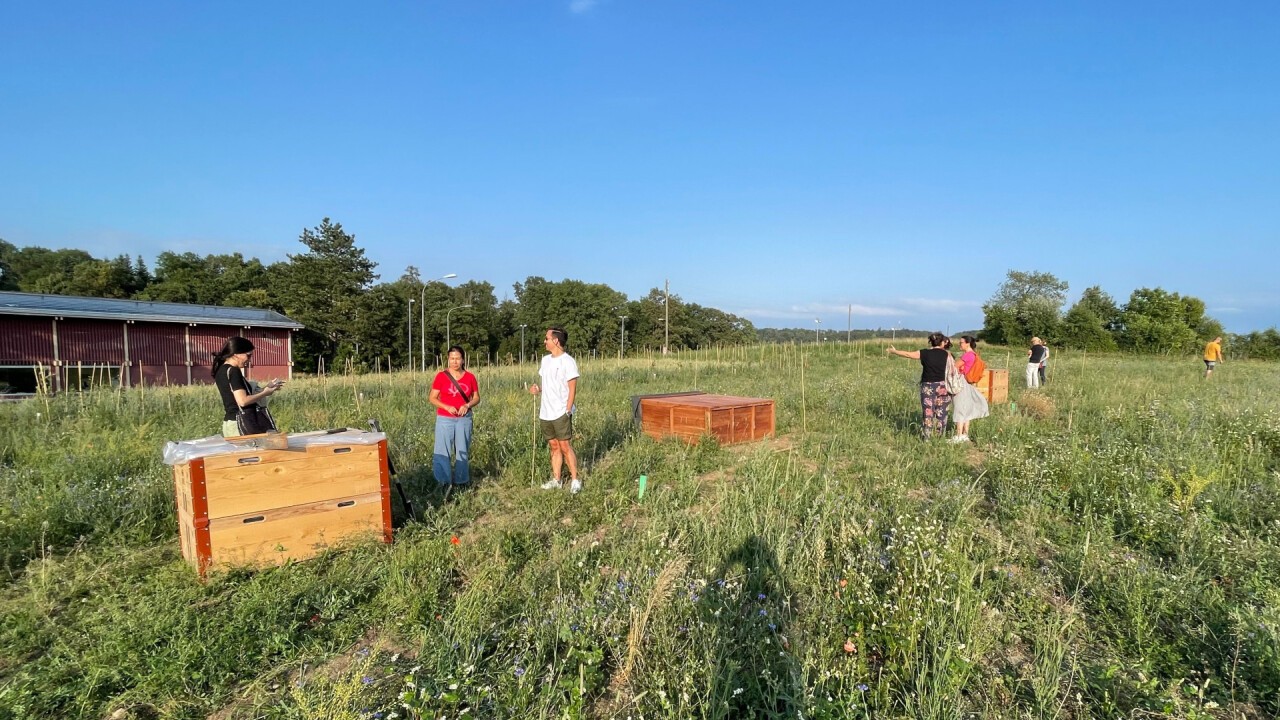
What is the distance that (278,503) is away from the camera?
4.14m

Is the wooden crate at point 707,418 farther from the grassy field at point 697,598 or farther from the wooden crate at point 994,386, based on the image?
the wooden crate at point 994,386

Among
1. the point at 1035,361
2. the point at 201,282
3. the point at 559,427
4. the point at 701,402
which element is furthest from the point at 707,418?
the point at 201,282

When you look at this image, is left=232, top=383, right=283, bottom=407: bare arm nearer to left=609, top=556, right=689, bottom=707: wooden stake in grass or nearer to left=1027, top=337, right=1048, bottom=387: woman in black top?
left=609, top=556, right=689, bottom=707: wooden stake in grass

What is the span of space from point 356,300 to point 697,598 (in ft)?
163

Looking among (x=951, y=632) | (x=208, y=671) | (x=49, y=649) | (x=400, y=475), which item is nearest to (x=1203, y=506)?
(x=951, y=632)

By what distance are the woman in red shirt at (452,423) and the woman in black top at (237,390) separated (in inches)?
58.4

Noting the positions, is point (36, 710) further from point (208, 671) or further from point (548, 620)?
point (548, 620)

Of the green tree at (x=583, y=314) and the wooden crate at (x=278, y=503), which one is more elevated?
the green tree at (x=583, y=314)

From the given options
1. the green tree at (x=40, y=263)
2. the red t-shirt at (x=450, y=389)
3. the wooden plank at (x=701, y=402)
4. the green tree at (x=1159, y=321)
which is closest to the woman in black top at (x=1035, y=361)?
the wooden plank at (x=701, y=402)

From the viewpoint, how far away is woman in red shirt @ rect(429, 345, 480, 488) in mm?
6090

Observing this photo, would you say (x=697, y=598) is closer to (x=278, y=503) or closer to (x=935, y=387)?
(x=278, y=503)

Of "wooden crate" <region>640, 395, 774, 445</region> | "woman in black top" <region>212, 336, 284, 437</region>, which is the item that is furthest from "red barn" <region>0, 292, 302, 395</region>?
"wooden crate" <region>640, 395, 774, 445</region>

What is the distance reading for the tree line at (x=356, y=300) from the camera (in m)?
46.4

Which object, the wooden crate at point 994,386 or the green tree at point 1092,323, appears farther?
the green tree at point 1092,323
